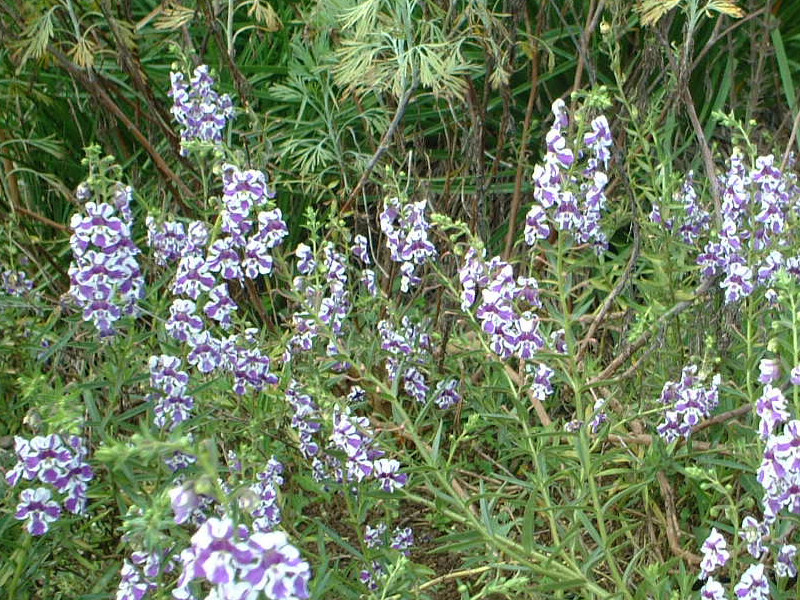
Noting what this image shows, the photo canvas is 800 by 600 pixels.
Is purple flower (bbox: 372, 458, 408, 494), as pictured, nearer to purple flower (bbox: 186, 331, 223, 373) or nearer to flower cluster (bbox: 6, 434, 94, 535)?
purple flower (bbox: 186, 331, 223, 373)

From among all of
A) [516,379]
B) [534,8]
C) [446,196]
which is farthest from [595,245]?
[534,8]

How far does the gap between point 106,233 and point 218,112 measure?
3.34ft

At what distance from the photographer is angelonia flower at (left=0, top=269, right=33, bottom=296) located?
8.71 ft

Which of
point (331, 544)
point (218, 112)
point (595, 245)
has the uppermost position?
point (218, 112)

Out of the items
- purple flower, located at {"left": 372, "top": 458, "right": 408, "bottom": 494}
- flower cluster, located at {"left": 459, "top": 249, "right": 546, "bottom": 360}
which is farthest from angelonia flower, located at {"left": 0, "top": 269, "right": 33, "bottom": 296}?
flower cluster, located at {"left": 459, "top": 249, "right": 546, "bottom": 360}

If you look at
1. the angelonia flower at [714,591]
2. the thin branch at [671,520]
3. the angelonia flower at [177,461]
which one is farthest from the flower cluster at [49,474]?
the thin branch at [671,520]

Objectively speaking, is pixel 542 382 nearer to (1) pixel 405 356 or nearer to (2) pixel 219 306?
(1) pixel 405 356

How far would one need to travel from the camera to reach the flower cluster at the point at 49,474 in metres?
1.93

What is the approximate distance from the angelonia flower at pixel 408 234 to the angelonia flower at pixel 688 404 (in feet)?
2.05

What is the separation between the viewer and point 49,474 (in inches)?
76.8

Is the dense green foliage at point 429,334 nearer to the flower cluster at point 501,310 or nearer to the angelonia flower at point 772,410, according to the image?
the flower cluster at point 501,310

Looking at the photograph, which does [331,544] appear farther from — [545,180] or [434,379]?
[545,180]

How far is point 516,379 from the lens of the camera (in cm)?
270

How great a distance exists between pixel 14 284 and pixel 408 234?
0.95 meters
